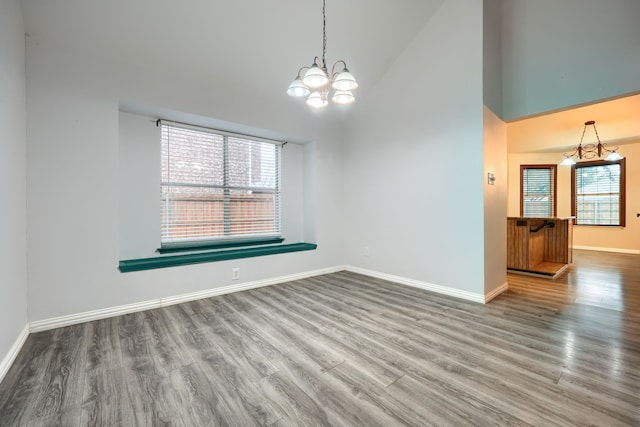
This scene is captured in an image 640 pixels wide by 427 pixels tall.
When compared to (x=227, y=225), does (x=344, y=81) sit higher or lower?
higher

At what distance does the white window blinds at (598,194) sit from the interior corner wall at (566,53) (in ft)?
18.5

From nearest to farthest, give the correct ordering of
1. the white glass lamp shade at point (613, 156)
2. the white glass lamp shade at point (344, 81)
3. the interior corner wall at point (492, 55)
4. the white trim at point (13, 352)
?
the white trim at point (13, 352) → the white glass lamp shade at point (344, 81) → the interior corner wall at point (492, 55) → the white glass lamp shade at point (613, 156)

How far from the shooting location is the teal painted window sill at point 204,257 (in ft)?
9.39

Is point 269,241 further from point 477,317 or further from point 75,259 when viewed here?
point 477,317

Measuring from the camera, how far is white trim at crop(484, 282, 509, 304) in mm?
3066

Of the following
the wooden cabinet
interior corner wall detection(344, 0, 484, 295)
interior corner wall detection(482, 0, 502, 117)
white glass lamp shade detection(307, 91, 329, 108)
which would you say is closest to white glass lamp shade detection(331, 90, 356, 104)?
white glass lamp shade detection(307, 91, 329, 108)

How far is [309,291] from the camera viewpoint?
3.51 meters

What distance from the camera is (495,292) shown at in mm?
3262

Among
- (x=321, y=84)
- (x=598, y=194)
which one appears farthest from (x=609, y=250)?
(x=321, y=84)

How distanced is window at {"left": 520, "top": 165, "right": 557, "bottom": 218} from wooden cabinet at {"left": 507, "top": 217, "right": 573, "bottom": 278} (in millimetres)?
2332

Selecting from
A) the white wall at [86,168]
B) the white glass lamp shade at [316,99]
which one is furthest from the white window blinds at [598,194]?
the white wall at [86,168]

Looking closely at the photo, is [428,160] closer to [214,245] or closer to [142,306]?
[214,245]

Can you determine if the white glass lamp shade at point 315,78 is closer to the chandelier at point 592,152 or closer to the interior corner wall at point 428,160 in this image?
the interior corner wall at point 428,160

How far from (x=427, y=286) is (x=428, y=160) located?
5.28 ft
